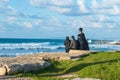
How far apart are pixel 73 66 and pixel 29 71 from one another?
2.34 metres

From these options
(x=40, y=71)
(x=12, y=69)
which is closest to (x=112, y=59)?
(x=40, y=71)

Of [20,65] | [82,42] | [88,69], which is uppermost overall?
[82,42]

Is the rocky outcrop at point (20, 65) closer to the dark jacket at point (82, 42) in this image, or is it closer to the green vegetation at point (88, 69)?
the green vegetation at point (88, 69)

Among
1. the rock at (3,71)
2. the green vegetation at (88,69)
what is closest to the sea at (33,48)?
the green vegetation at (88,69)

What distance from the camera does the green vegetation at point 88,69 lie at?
19031mm

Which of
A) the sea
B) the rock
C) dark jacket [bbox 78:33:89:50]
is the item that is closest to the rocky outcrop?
the rock

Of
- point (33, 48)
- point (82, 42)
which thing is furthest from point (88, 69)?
point (33, 48)

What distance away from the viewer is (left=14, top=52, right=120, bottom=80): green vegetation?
19031 mm

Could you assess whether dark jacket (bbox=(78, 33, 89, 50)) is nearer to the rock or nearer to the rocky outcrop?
the rocky outcrop

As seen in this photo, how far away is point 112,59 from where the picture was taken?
24.0m

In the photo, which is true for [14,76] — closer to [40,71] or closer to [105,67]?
[40,71]

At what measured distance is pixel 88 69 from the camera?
20.3 meters

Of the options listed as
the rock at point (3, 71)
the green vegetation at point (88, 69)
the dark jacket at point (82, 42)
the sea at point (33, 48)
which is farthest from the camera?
the sea at point (33, 48)

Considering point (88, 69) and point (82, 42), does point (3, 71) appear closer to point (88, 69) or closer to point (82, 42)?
point (88, 69)
